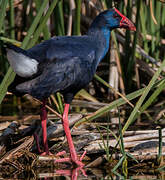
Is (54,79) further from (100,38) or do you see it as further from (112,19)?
(112,19)

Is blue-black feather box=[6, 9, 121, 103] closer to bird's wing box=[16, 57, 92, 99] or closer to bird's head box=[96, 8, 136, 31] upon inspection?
bird's wing box=[16, 57, 92, 99]

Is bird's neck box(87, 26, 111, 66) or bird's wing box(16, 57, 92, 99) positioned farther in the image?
bird's neck box(87, 26, 111, 66)

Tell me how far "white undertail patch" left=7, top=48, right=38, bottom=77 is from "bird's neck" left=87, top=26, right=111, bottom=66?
0.74 metres

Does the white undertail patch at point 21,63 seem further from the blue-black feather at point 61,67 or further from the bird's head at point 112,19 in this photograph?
the bird's head at point 112,19

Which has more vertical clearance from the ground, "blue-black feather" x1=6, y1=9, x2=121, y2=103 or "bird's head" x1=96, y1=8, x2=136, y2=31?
"bird's head" x1=96, y1=8, x2=136, y2=31

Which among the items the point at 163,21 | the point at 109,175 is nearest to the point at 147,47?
the point at 163,21

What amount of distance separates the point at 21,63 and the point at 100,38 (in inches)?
38.2

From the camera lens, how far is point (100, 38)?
3.67 m

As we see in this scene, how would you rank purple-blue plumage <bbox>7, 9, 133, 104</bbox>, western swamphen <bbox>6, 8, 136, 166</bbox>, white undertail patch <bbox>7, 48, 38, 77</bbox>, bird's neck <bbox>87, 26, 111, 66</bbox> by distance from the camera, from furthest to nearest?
bird's neck <bbox>87, 26, 111, 66</bbox>, purple-blue plumage <bbox>7, 9, 133, 104</bbox>, western swamphen <bbox>6, 8, 136, 166</bbox>, white undertail patch <bbox>7, 48, 38, 77</bbox>

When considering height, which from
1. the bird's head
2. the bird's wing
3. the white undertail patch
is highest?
the bird's head

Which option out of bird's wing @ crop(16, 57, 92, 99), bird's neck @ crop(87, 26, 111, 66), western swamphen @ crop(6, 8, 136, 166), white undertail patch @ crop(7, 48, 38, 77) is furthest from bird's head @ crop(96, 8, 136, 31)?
white undertail patch @ crop(7, 48, 38, 77)

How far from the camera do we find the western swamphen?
3000 mm

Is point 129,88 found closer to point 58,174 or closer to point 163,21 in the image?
point 163,21

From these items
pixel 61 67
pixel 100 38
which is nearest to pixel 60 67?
pixel 61 67
